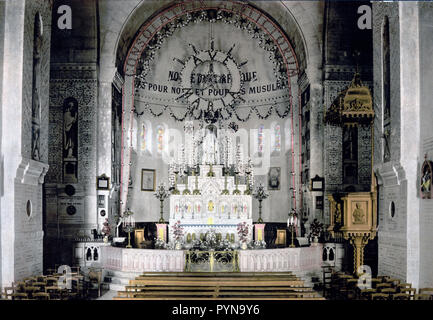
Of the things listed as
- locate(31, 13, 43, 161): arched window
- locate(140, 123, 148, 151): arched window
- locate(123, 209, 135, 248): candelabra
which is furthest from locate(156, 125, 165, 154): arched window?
locate(31, 13, 43, 161): arched window

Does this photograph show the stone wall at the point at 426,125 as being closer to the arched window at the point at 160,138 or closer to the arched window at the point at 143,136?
the arched window at the point at 143,136

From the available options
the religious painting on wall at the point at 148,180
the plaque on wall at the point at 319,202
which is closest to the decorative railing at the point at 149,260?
the plaque on wall at the point at 319,202

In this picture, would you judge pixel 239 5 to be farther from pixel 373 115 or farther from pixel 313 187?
pixel 373 115

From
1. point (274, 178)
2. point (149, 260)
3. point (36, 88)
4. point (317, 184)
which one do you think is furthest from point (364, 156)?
point (36, 88)

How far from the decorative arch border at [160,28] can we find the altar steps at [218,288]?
7439 millimetres

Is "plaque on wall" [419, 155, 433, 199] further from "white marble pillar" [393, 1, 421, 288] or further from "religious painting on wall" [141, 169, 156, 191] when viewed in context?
"religious painting on wall" [141, 169, 156, 191]

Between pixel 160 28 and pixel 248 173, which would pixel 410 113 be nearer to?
pixel 248 173

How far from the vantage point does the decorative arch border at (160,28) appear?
2022cm

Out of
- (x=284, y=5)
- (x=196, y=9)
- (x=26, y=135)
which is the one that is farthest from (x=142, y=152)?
(x=26, y=135)

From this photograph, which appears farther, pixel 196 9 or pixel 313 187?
pixel 196 9

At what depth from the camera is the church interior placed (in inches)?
452

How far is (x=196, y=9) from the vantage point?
21156mm

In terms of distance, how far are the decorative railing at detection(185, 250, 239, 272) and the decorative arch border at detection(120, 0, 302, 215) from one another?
19.6ft

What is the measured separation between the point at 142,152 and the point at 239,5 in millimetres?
7037
